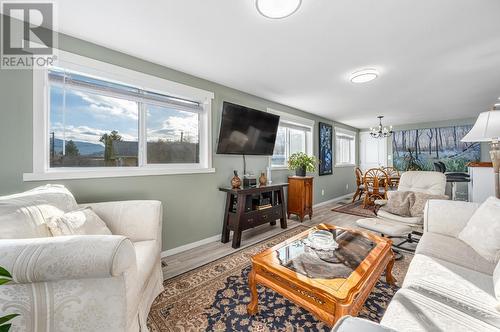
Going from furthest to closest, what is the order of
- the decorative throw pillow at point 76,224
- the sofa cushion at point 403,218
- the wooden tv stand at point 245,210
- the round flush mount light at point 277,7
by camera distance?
the wooden tv stand at point 245,210, the sofa cushion at point 403,218, the round flush mount light at point 277,7, the decorative throw pillow at point 76,224

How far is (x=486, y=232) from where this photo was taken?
1456 millimetres

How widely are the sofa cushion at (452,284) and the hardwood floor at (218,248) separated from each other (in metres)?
1.82

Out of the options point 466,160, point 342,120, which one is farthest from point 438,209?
point 466,160

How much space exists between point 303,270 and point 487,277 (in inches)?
40.4

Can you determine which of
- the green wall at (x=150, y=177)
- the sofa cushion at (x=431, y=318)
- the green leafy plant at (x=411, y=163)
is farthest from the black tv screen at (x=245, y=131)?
the green leafy plant at (x=411, y=163)

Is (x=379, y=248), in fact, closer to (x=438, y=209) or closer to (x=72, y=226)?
(x=438, y=209)

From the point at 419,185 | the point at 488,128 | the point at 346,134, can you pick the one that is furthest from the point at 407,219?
the point at 346,134

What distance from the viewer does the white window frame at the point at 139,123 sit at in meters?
1.74

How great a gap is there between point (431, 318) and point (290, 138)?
146 inches

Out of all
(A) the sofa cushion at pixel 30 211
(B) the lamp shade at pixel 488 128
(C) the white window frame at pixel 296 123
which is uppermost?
(C) the white window frame at pixel 296 123

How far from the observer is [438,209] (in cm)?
195

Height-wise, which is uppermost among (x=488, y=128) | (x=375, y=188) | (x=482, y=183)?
(x=488, y=128)

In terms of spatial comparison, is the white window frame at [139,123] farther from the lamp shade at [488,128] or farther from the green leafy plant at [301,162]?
the lamp shade at [488,128]

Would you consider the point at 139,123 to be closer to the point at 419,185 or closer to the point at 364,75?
the point at 364,75
